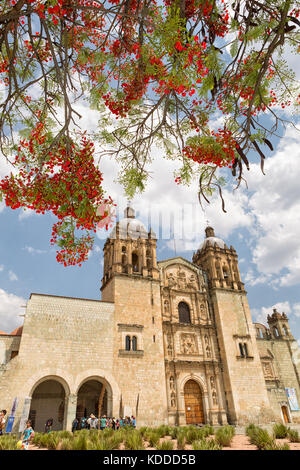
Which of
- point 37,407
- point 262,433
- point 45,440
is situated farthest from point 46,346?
point 262,433

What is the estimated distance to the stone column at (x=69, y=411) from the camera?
49.2 ft

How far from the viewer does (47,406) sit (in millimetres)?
18453

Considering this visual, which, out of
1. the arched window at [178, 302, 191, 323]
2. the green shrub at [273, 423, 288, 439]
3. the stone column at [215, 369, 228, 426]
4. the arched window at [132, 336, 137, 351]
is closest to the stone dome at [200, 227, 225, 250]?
the arched window at [178, 302, 191, 323]

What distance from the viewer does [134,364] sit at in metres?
18.0

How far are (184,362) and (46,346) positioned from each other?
972 cm

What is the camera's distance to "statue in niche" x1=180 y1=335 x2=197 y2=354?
2130 centimetres

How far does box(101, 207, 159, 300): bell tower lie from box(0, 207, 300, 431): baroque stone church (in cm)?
9

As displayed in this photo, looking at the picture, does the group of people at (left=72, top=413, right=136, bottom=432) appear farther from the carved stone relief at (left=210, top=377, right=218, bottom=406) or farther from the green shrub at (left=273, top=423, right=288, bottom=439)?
the green shrub at (left=273, top=423, right=288, bottom=439)

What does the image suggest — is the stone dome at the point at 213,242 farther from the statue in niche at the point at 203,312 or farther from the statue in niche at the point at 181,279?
the statue in niche at the point at 203,312

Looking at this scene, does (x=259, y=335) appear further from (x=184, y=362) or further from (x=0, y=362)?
(x=0, y=362)

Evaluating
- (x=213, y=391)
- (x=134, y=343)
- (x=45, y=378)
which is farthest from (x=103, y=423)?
(x=213, y=391)

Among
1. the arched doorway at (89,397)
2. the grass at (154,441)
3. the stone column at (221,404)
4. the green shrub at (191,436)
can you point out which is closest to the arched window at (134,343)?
the arched doorway at (89,397)

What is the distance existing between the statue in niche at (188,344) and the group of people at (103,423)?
671 centimetres

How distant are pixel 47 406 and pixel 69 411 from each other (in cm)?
426
